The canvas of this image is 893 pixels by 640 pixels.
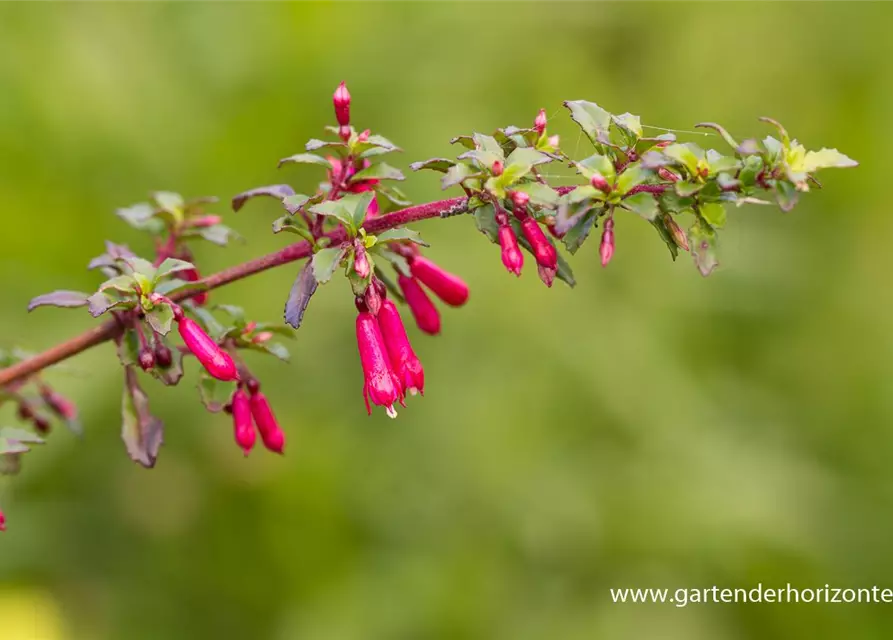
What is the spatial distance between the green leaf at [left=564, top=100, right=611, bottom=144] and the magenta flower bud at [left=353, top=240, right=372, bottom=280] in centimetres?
37

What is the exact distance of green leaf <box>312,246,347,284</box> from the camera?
1.29 metres

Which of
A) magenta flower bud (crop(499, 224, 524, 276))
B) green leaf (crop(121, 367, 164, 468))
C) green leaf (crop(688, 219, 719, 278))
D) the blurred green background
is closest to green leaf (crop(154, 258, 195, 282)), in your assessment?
green leaf (crop(121, 367, 164, 468))

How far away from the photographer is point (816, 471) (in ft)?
11.4

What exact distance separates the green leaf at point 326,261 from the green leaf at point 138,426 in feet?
1.53

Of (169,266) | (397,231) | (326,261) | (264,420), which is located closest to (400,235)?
(397,231)

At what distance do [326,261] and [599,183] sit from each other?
1.37ft

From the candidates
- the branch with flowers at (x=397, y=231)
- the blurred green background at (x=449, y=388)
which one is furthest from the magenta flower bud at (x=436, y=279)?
the blurred green background at (x=449, y=388)

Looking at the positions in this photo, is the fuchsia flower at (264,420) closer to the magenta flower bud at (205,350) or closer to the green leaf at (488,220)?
the magenta flower bud at (205,350)

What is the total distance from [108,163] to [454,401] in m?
1.70

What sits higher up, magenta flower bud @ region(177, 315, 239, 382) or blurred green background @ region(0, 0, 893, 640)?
blurred green background @ region(0, 0, 893, 640)

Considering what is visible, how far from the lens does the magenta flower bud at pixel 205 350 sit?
1435 millimetres

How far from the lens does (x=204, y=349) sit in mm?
1435

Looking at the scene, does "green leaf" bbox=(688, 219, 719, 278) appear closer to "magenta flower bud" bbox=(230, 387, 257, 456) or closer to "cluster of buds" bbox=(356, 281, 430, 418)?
"cluster of buds" bbox=(356, 281, 430, 418)

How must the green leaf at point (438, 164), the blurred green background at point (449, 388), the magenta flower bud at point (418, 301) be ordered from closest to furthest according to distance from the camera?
the green leaf at point (438, 164) < the magenta flower bud at point (418, 301) < the blurred green background at point (449, 388)
